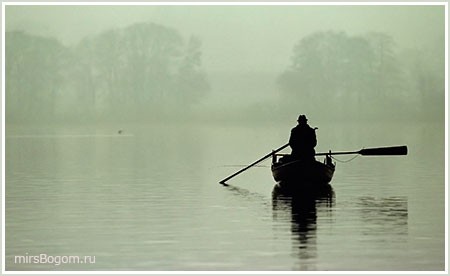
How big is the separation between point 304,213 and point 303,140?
4.96 metres

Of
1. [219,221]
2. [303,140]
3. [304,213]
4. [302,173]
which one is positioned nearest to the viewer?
[219,221]

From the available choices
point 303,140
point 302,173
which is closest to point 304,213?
point 303,140

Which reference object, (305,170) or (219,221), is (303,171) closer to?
(305,170)

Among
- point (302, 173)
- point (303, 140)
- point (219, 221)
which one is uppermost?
point (303, 140)

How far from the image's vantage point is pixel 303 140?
2838 centimetres

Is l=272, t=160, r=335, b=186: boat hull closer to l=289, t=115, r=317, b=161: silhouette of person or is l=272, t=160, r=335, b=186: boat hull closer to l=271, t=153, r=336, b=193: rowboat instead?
l=271, t=153, r=336, b=193: rowboat

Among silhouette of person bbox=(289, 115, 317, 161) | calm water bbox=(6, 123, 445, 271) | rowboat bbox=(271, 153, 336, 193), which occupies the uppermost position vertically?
silhouette of person bbox=(289, 115, 317, 161)

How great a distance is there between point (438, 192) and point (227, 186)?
5.23 m

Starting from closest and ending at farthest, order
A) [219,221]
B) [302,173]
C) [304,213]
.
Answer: [219,221], [304,213], [302,173]

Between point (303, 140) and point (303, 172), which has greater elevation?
point (303, 140)

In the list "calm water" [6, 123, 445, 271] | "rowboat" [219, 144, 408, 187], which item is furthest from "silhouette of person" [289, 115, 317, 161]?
"calm water" [6, 123, 445, 271]

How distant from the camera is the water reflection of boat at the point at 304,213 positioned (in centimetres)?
1844

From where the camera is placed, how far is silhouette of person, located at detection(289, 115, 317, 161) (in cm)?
2827

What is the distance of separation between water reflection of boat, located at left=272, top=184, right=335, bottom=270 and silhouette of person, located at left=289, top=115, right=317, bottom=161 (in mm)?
793
